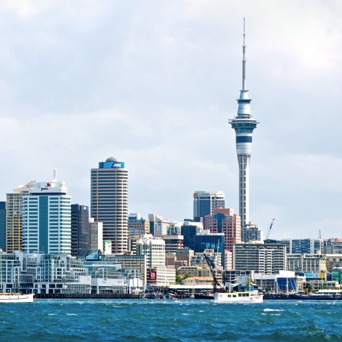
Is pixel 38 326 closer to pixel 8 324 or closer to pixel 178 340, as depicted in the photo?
pixel 8 324

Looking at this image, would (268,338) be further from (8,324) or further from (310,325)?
(8,324)

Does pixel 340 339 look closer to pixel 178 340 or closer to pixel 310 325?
pixel 178 340

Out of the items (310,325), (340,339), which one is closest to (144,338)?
(340,339)

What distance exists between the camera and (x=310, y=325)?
18712 cm

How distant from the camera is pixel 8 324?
18612cm

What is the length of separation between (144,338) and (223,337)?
28.1ft

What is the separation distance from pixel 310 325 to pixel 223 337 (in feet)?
95.0

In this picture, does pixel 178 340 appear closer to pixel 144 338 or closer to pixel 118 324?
pixel 144 338

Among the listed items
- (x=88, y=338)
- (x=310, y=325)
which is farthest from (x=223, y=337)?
(x=310, y=325)

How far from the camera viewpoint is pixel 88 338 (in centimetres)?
15700

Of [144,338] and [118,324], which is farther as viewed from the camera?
[118,324]

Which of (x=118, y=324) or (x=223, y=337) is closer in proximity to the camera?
(x=223, y=337)

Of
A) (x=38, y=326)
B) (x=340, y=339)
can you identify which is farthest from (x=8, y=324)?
(x=340, y=339)

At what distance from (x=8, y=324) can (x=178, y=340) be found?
37089mm
